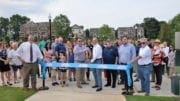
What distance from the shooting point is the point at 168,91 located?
15.9m

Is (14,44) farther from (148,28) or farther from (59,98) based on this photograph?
(148,28)

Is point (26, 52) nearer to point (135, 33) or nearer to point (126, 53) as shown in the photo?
point (126, 53)

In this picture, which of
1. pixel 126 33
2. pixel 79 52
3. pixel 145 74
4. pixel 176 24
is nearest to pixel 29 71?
pixel 79 52

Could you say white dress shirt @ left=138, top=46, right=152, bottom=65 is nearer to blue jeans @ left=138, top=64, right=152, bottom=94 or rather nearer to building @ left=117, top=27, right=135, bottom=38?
blue jeans @ left=138, top=64, right=152, bottom=94

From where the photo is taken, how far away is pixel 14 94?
45.7 ft

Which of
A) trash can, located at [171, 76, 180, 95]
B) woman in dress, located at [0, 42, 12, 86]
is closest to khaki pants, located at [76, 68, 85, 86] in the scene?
woman in dress, located at [0, 42, 12, 86]

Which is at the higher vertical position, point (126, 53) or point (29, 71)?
point (126, 53)

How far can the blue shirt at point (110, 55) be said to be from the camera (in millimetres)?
16672

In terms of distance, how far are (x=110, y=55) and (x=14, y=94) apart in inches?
168

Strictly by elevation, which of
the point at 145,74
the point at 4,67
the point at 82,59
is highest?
the point at 82,59

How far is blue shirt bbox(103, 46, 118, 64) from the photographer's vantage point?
1667cm

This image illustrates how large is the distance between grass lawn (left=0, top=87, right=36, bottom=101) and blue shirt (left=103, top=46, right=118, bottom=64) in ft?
11.1

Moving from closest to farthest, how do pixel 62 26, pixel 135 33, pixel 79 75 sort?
pixel 79 75, pixel 135 33, pixel 62 26

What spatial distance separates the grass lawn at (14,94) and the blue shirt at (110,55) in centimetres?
338
